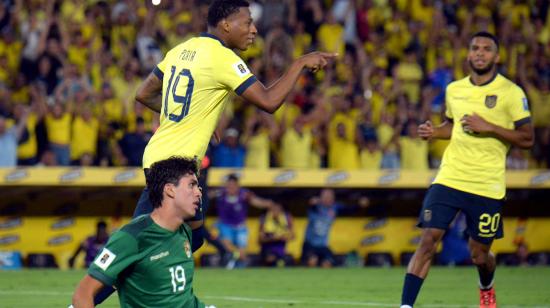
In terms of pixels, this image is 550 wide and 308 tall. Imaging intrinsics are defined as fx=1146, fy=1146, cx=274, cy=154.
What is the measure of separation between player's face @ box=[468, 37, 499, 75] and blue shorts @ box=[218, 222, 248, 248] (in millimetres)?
9098

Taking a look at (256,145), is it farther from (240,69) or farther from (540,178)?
(240,69)

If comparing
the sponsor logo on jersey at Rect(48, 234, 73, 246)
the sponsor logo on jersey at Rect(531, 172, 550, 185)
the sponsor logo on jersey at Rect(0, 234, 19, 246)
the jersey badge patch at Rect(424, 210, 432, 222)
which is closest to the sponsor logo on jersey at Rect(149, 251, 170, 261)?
the jersey badge patch at Rect(424, 210, 432, 222)

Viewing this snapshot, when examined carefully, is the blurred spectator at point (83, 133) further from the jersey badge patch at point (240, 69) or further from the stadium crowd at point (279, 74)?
the jersey badge patch at point (240, 69)

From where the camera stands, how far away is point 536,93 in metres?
21.8

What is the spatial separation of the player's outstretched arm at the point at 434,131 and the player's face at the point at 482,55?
0.57 metres

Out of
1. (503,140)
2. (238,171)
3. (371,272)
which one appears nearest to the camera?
(503,140)

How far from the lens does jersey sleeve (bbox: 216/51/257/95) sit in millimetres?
7875

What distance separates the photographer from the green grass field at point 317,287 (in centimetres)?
1194

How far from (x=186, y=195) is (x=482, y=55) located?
15.2 feet

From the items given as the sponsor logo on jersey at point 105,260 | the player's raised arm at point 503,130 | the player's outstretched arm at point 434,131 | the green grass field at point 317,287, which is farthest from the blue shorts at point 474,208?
the sponsor logo on jersey at point 105,260

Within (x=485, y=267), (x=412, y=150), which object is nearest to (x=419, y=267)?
(x=485, y=267)

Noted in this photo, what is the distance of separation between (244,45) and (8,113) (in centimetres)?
1070

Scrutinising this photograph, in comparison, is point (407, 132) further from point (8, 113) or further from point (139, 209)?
point (139, 209)

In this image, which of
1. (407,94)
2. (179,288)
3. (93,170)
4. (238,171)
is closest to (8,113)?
(93,170)
